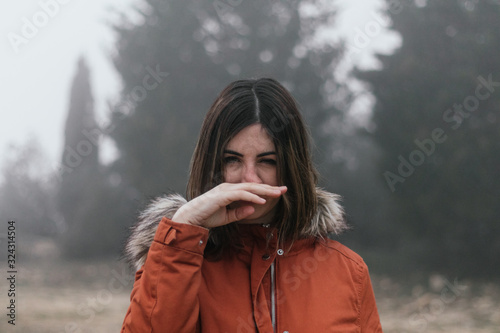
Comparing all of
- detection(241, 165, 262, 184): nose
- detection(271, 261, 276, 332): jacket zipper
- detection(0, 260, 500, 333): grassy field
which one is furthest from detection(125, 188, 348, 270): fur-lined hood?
detection(0, 260, 500, 333): grassy field

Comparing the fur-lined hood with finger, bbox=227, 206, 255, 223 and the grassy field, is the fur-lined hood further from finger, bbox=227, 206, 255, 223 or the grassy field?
the grassy field

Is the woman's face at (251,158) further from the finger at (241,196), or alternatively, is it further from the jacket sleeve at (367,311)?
the jacket sleeve at (367,311)

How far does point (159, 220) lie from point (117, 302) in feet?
28.0

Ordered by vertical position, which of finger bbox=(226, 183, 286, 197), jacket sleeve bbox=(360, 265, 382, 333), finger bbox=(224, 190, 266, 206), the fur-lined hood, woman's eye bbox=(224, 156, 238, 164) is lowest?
jacket sleeve bbox=(360, 265, 382, 333)

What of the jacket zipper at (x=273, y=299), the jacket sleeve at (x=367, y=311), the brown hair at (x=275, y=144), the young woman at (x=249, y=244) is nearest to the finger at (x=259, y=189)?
the young woman at (x=249, y=244)

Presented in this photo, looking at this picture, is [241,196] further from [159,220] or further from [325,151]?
[325,151]

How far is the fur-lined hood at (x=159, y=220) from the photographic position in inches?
65.4

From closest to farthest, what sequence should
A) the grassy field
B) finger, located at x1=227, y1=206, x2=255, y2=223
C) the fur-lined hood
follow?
finger, located at x1=227, y1=206, x2=255, y2=223, the fur-lined hood, the grassy field

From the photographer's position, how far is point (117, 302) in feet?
31.4

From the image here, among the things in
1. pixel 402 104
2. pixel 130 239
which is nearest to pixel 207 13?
pixel 402 104

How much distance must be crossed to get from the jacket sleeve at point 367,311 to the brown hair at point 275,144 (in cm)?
27

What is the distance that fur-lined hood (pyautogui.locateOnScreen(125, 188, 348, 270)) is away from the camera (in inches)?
65.4

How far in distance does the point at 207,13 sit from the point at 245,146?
960 cm

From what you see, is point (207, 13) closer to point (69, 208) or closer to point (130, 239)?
point (69, 208)
